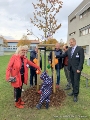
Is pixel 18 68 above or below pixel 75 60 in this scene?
below

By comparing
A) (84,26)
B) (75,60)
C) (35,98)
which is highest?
(84,26)

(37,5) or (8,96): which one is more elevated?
(37,5)

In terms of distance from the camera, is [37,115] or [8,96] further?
[8,96]

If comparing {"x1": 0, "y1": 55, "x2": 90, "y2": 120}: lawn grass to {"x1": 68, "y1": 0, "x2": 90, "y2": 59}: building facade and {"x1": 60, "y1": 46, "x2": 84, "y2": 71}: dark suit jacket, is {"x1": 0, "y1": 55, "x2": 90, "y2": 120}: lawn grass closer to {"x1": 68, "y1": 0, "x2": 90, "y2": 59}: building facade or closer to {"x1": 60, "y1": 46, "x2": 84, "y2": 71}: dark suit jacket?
{"x1": 60, "y1": 46, "x2": 84, "y2": 71}: dark suit jacket

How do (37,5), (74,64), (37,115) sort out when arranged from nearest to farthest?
(37,115), (74,64), (37,5)

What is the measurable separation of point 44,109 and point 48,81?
0.84 meters

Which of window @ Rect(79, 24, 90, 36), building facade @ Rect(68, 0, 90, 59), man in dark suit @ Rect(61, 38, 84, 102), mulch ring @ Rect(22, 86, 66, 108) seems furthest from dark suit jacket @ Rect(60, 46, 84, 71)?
window @ Rect(79, 24, 90, 36)

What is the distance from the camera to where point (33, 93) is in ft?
18.9

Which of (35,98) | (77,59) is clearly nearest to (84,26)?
(77,59)

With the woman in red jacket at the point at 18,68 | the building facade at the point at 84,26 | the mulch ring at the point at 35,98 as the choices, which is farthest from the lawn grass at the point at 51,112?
the building facade at the point at 84,26

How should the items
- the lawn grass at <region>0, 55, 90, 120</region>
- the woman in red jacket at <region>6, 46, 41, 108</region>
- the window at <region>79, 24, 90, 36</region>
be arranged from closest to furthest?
the lawn grass at <region>0, 55, 90, 120</region>
the woman in red jacket at <region>6, 46, 41, 108</region>
the window at <region>79, 24, 90, 36</region>

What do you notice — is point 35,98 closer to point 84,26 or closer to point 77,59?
point 77,59

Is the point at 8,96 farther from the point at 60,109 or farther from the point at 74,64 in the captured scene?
the point at 74,64

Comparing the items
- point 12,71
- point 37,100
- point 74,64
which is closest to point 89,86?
point 74,64
